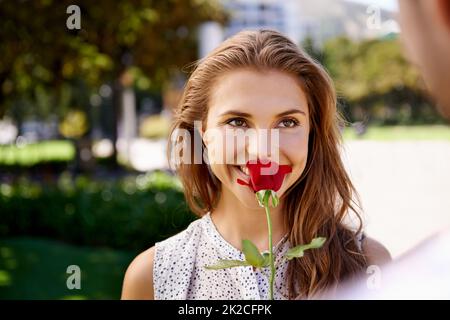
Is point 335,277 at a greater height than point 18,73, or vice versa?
point 18,73

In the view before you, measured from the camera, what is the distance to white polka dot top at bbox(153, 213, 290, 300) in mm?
701

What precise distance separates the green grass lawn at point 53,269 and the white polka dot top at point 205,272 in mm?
1882

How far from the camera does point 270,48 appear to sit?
69 cm

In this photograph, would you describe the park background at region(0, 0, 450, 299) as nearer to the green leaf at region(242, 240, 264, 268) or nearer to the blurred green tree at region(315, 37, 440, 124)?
the blurred green tree at region(315, 37, 440, 124)

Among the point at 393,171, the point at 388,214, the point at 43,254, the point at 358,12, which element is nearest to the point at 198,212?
the point at 358,12

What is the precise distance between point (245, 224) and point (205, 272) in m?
0.07

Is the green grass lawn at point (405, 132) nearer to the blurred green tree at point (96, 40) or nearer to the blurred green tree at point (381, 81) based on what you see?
the blurred green tree at point (381, 81)

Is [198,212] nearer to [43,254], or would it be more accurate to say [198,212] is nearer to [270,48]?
[270,48]

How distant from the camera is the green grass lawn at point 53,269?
2834 millimetres

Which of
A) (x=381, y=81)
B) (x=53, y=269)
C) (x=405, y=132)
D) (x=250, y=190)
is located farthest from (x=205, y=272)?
(x=381, y=81)

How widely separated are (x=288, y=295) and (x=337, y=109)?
0.24 m

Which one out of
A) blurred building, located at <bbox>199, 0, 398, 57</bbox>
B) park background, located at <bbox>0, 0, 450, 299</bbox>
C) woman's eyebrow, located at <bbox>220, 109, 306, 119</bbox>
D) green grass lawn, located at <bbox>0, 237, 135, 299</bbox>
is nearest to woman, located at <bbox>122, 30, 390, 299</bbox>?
woman's eyebrow, located at <bbox>220, 109, 306, 119</bbox>

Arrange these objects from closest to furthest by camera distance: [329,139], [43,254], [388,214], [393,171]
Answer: [329,139]
[388,214]
[43,254]
[393,171]

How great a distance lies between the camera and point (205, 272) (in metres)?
0.73
